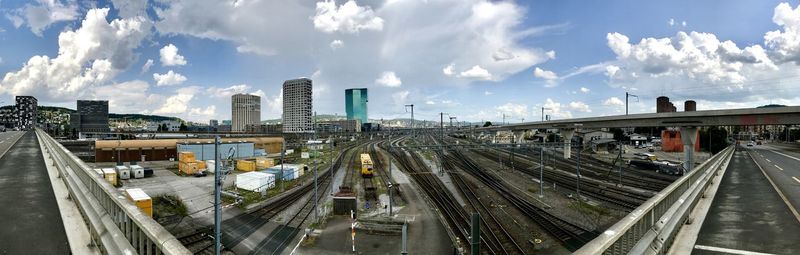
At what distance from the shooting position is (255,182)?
132 ft

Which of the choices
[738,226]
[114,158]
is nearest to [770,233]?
[738,226]

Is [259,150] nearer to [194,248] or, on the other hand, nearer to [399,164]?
[399,164]

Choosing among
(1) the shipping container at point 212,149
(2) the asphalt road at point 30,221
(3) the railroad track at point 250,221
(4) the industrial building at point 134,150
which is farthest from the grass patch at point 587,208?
(4) the industrial building at point 134,150

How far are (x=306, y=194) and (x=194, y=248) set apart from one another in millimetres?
17268

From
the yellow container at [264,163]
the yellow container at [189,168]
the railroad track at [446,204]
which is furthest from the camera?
the yellow container at [264,163]

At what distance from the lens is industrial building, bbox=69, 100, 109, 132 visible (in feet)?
404

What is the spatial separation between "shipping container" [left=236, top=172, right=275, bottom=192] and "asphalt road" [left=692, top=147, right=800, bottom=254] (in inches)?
1489

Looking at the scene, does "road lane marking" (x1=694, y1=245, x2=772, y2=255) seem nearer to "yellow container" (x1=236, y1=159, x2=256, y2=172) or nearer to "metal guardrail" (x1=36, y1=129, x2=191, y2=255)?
"metal guardrail" (x1=36, y1=129, x2=191, y2=255)

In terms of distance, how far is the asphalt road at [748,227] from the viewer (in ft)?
21.0

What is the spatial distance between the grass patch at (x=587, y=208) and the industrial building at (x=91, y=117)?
474 ft

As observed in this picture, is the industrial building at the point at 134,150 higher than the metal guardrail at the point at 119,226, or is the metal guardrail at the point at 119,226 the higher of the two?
the metal guardrail at the point at 119,226

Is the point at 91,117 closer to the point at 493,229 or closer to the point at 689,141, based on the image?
the point at 493,229

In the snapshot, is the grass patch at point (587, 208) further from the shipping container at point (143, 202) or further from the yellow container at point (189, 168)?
the yellow container at point (189, 168)

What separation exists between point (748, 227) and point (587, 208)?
86.3 ft
